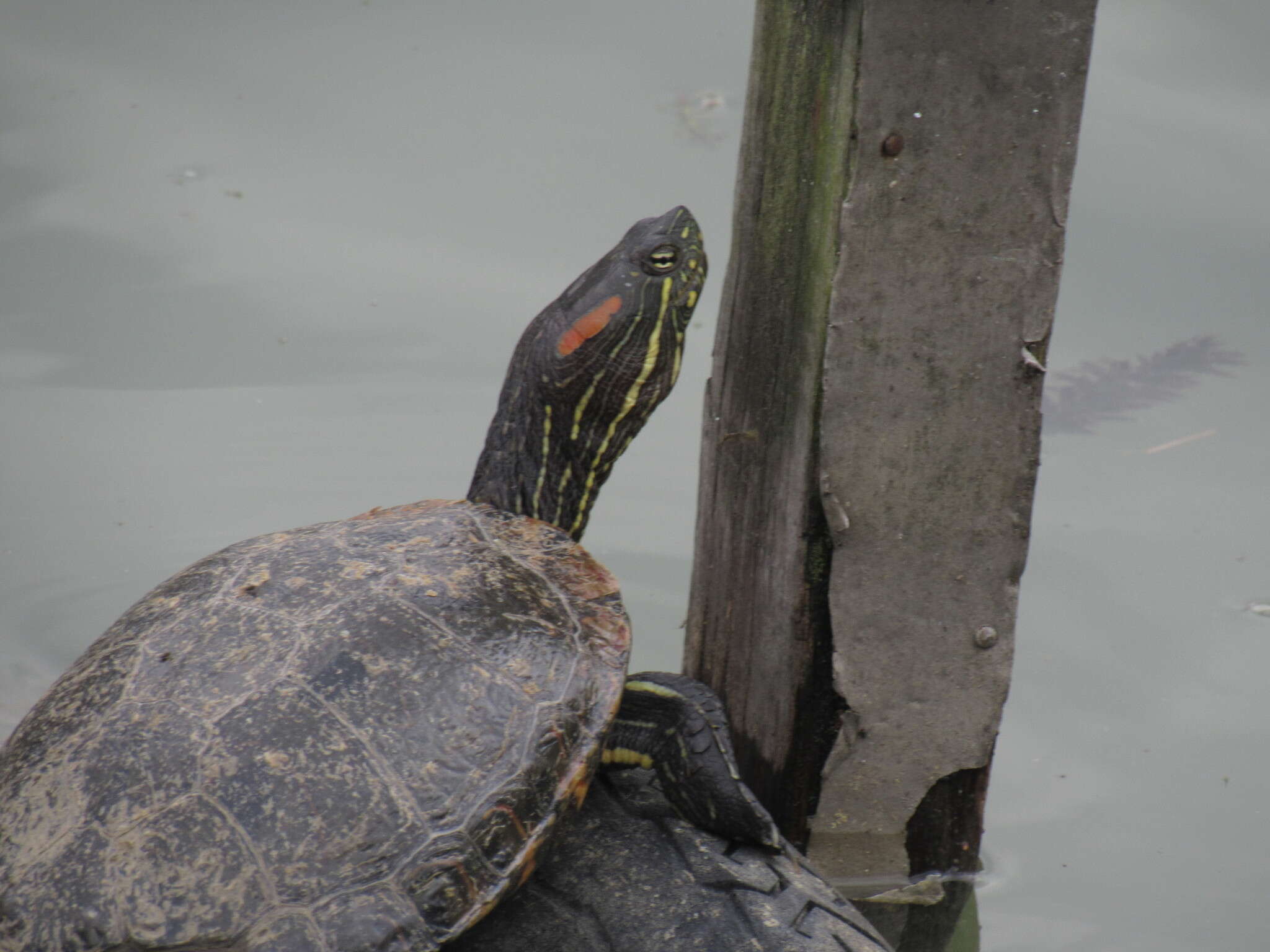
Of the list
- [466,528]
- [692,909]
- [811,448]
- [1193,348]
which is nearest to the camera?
[692,909]

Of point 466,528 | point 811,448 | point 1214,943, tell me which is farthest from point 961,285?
point 1214,943

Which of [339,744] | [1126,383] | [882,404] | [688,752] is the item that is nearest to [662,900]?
[688,752]

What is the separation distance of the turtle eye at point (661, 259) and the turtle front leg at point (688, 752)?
3.15 feet

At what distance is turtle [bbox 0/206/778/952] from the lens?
1.86 meters

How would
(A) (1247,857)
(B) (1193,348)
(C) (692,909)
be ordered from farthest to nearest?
(B) (1193,348) → (A) (1247,857) → (C) (692,909)

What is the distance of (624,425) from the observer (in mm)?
2938

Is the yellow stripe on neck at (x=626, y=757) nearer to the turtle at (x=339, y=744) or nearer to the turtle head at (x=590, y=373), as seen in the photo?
the turtle at (x=339, y=744)

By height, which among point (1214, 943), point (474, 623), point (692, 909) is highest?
point (474, 623)

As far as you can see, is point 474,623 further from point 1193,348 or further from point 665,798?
point 1193,348

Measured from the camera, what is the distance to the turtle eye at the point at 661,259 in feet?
9.00

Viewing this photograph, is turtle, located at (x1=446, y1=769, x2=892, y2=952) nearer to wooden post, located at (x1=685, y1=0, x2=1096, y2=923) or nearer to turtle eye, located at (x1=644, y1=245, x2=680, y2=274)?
wooden post, located at (x1=685, y1=0, x2=1096, y2=923)

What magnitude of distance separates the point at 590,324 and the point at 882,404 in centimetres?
80

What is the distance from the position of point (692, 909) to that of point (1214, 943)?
1.74 m

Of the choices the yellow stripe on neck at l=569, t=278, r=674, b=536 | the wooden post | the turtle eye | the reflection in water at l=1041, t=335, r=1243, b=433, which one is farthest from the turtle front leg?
the reflection in water at l=1041, t=335, r=1243, b=433
